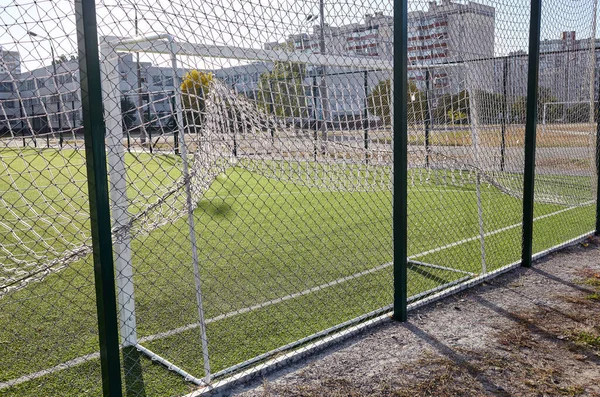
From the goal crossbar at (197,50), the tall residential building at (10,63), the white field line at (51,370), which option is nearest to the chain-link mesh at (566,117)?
the goal crossbar at (197,50)

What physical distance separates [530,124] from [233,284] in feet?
10.5

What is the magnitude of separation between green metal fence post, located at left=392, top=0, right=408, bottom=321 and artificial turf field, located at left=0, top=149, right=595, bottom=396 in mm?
478

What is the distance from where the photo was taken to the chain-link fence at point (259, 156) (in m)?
3.14

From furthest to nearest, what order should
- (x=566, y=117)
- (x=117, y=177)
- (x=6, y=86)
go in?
(x=566, y=117) < (x=117, y=177) < (x=6, y=86)

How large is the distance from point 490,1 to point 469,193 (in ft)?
17.9

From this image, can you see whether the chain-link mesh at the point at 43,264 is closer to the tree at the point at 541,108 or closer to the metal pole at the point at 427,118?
the metal pole at the point at 427,118

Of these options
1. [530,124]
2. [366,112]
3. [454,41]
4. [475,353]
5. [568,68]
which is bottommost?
[475,353]

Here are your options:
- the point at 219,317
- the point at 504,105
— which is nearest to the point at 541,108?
the point at 504,105

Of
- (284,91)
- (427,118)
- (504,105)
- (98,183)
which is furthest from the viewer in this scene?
(427,118)

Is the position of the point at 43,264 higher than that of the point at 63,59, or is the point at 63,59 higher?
the point at 63,59

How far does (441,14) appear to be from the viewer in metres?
5.23

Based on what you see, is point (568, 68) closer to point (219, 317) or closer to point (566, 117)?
point (566, 117)

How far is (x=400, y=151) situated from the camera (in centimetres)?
401

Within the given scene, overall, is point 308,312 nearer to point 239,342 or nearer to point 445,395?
point 239,342
